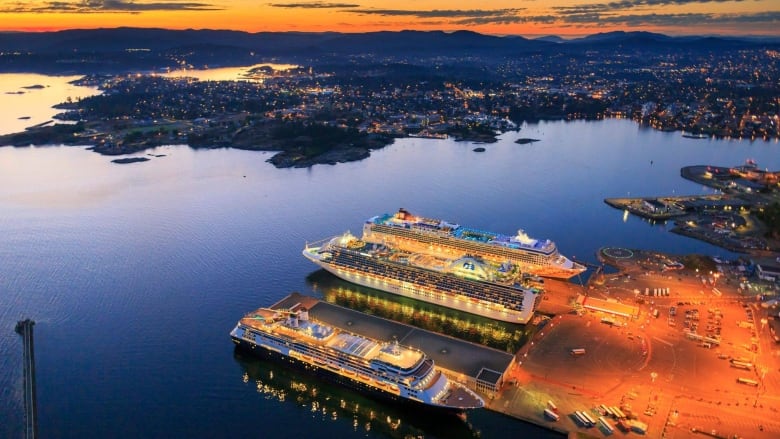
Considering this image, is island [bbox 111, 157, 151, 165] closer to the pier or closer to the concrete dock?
the concrete dock

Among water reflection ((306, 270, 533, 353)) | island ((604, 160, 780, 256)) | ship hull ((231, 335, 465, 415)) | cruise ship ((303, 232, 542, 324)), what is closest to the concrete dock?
ship hull ((231, 335, 465, 415))

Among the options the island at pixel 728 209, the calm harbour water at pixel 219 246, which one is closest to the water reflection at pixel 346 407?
the calm harbour water at pixel 219 246

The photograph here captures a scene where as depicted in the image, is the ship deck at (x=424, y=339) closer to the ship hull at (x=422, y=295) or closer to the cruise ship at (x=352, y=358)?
the cruise ship at (x=352, y=358)

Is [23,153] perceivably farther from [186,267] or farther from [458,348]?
[458,348]

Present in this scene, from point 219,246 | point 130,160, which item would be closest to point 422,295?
point 219,246

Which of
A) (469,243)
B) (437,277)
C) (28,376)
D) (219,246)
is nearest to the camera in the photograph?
(28,376)

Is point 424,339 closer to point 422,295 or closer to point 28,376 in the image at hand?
point 422,295
